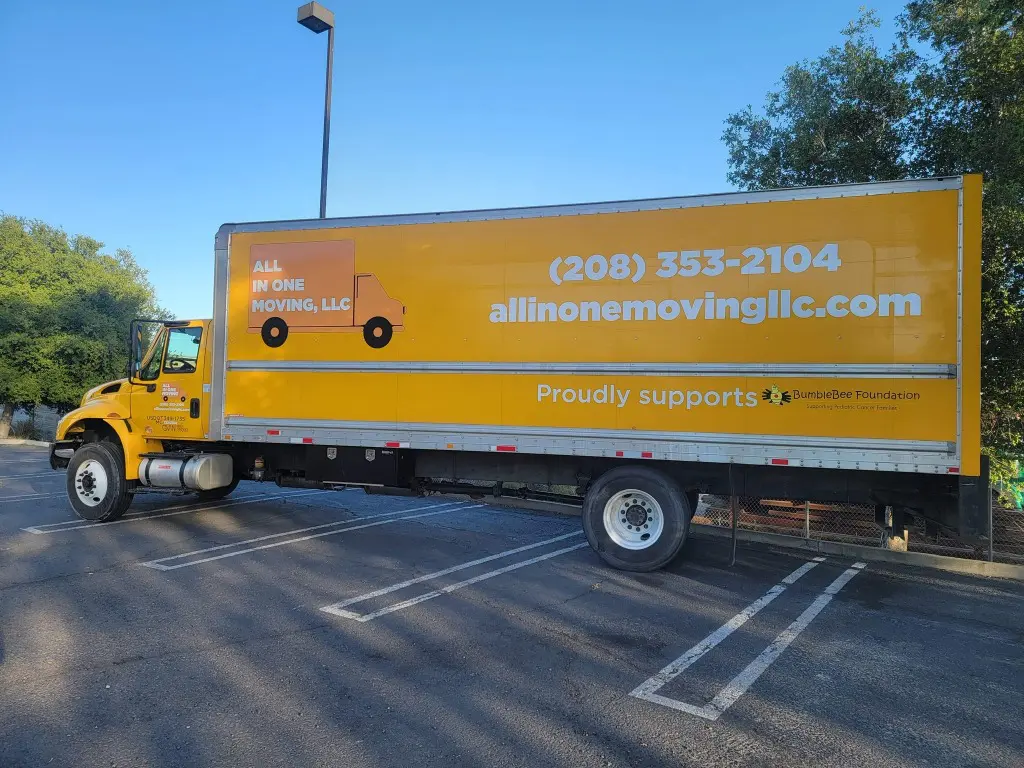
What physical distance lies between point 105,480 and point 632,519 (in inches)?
274

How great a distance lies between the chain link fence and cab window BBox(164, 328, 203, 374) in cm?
714

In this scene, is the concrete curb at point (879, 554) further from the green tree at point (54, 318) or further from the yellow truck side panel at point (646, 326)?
the green tree at point (54, 318)

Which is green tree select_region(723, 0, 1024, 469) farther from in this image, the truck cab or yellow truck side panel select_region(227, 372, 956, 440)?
the truck cab

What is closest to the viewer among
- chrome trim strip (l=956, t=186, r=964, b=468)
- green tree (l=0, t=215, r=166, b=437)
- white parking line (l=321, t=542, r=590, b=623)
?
white parking line (l=321, t=542, r=590, b=623)

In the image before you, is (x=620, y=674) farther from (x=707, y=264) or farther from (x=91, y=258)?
(x=91, y=258)

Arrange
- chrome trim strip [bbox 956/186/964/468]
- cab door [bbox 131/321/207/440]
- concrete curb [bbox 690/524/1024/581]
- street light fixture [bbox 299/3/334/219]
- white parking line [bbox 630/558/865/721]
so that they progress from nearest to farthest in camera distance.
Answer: white parking line [bbox 630/558/865/721]
chrome trim strip [bbox 956/186/964/468]
concrete curb [bbox 690/524/1024/581]
cab door [bbox 131/321/207/440]
street light fixture [bbox 299/3/334/219]

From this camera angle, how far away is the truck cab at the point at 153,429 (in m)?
8.18

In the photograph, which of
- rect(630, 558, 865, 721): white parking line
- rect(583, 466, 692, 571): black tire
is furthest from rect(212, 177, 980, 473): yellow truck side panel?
rect(630, 558, 865, 721): white parking line

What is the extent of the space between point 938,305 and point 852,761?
4.06 meters

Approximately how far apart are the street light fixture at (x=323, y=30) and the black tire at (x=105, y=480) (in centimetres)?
448

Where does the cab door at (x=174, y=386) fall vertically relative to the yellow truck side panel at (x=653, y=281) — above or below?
below

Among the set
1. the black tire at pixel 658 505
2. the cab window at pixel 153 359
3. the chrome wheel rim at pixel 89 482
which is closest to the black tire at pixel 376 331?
the black tire at pixel 658 505

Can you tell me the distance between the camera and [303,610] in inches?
200

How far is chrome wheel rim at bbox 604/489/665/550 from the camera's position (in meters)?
6.44
